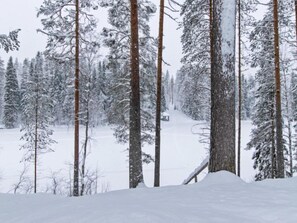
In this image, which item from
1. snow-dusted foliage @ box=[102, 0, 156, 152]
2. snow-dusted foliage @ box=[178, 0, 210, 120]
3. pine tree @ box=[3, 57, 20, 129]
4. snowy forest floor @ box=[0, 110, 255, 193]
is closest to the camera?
snow-dusted foliage @ box=[178, 0, 210, 120]

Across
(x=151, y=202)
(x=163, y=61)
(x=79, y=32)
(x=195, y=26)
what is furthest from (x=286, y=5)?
(x=151, y=202)

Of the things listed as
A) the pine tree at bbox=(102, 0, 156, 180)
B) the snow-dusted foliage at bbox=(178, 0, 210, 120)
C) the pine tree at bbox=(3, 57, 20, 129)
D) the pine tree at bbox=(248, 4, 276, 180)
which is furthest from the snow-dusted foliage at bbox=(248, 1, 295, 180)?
the pine tree at bbox=(3, 57, 20, 129)

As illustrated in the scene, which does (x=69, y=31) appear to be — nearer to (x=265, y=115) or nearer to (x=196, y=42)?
(x=196, y=42)

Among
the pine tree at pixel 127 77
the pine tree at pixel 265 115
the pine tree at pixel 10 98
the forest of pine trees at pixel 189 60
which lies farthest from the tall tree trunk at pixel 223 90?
the pine tree at pixel 10 98

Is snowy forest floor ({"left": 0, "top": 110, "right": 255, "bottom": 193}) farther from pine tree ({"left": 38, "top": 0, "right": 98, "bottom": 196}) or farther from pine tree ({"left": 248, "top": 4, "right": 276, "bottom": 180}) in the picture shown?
pine tree ({"left": 38, "top": 0, "right": 98, "bottom": 196})

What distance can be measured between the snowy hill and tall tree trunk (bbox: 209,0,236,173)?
0.76 m

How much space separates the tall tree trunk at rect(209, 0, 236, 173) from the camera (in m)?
5.29

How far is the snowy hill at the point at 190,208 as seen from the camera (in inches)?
110

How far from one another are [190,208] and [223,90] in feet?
8.97

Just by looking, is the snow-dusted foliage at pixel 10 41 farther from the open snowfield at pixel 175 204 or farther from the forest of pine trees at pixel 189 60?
the open snowfield at pixel 175 204

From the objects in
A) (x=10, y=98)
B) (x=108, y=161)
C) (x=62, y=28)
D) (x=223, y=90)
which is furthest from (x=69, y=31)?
(x=10, y=98)

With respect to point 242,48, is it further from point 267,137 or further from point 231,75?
point 231,75

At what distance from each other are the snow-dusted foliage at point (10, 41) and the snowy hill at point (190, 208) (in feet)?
15.4

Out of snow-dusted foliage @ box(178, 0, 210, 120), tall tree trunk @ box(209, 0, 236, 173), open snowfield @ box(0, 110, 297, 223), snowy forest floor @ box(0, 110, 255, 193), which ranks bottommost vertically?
snowy forest floor @ box(0, 110, 255, 193)
